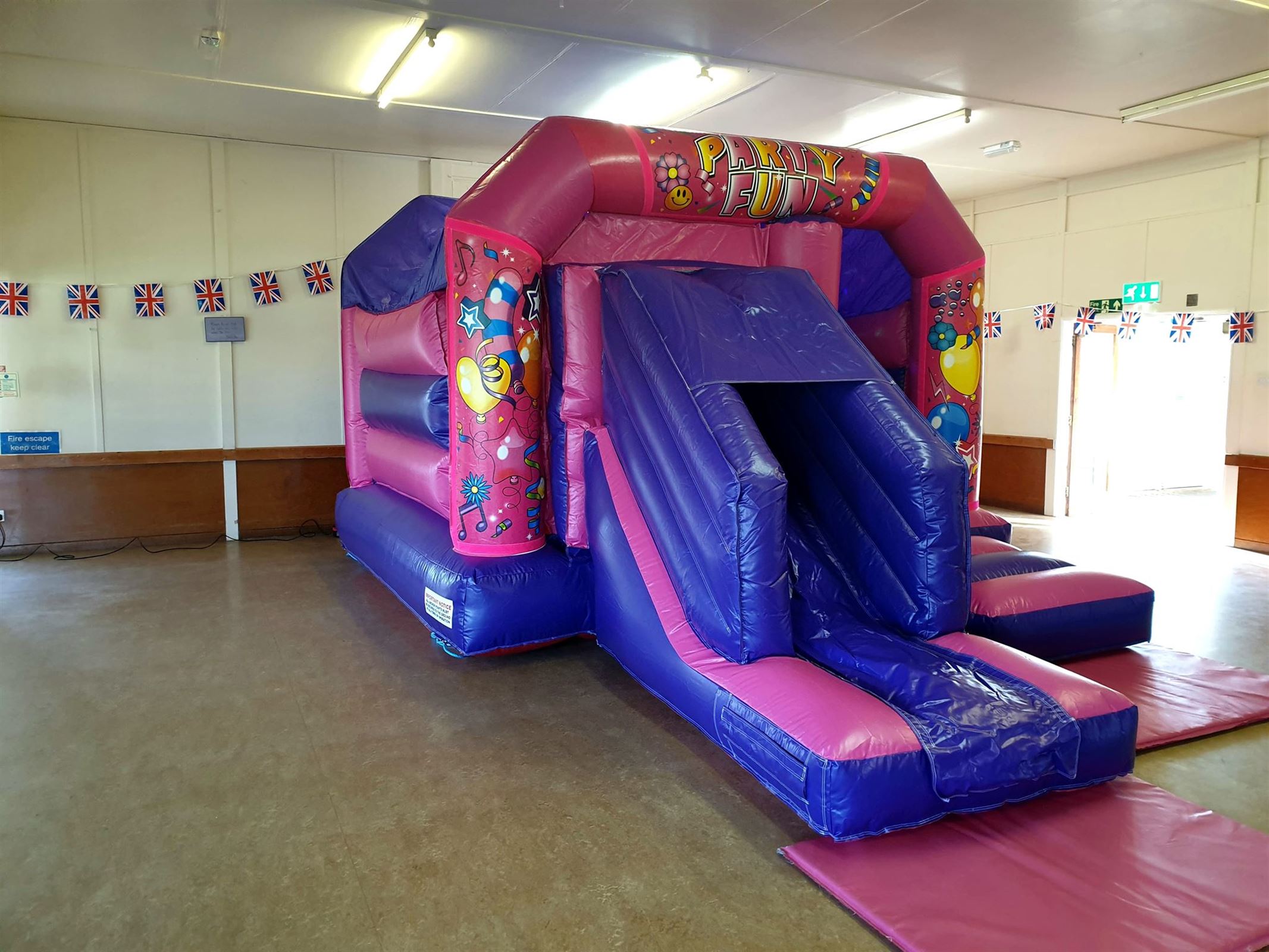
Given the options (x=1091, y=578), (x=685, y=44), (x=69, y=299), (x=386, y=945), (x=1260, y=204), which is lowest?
(x=386, y=945)

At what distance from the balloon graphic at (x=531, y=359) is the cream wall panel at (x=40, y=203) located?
13.5 ft

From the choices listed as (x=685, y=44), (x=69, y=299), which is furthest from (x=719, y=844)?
(x=69, y=299)

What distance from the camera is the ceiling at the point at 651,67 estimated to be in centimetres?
404

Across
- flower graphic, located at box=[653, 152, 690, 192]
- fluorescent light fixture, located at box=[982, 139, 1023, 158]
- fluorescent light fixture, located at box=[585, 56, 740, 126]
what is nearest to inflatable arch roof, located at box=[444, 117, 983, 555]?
flower graphic, located at box=[653, 152, 690, 192]

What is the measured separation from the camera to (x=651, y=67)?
15.7 ft

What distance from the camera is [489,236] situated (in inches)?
135

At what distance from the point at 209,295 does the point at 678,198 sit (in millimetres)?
4119

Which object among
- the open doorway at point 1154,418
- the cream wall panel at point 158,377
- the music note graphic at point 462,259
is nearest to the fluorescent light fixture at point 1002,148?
the open doorway at point 1154,418

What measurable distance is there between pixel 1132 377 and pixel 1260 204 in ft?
12.0

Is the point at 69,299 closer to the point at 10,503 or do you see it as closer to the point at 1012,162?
the point at 10,503

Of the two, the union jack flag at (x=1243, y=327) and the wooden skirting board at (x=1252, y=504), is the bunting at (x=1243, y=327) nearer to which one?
the union jack flag at (x=1243, y=327)

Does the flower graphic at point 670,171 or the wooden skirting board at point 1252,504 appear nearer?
the flower graphic at point 670,171

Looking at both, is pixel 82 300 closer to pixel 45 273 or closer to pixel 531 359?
pixel 45 273

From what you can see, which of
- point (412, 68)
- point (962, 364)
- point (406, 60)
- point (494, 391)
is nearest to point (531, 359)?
point (494, 391)
